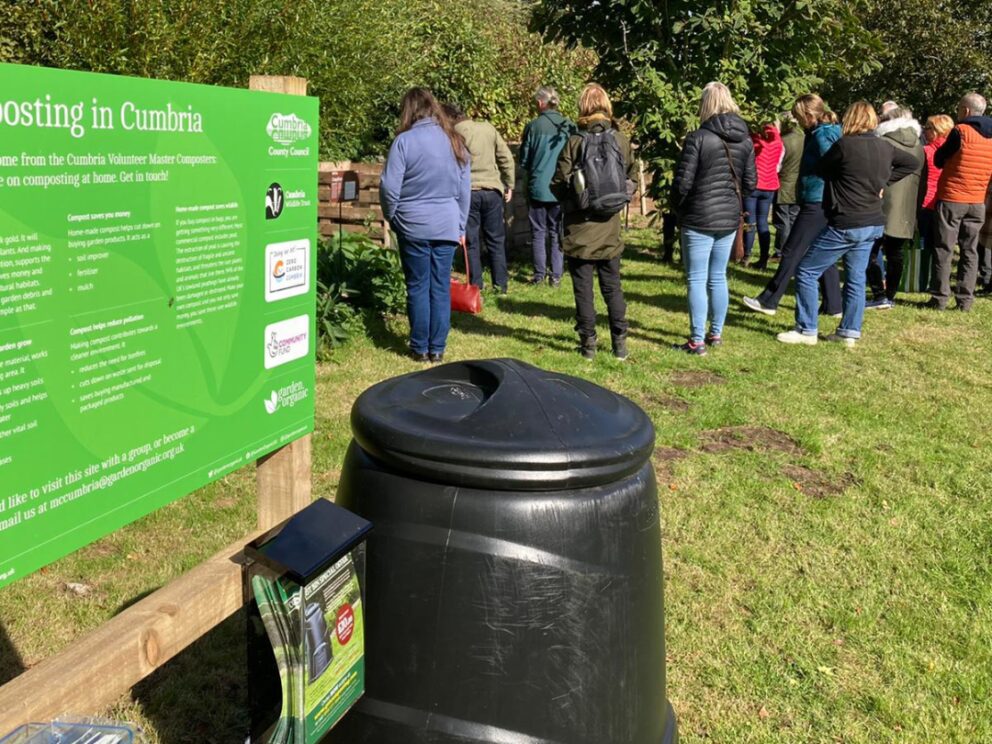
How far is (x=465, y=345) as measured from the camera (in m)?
7.88

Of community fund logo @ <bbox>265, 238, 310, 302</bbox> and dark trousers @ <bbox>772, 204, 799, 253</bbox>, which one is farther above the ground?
community fund logo @ <bbox>265, 238, 310, 302</bbox>

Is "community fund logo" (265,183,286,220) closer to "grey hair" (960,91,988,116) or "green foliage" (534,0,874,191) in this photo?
"green foliage" (534,0,874,191)

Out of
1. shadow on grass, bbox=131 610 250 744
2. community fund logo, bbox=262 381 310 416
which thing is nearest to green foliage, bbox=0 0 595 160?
Result: shadow on grass, bbox=131 610 250 744

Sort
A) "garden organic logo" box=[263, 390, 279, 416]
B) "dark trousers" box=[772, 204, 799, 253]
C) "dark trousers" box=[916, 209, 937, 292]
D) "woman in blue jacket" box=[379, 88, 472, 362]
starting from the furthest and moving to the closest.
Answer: "dark trousers" box=[772, 204, 799, 253], "dark trousers" box=[916, 209, 937, 292], "woman in blue jacket" box=[379, 88, 472, 362], "garden organic logo" box=[263, 390, 279, 416]

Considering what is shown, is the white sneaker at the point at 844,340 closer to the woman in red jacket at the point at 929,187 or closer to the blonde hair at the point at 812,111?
the blonde hair at the point at 812,111

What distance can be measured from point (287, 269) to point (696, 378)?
5.17m

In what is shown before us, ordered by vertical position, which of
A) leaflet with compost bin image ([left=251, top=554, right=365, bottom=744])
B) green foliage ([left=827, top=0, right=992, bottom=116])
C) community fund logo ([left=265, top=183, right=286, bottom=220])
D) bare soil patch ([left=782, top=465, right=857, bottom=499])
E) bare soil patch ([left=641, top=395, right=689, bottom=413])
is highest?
green foliage ([left=827, top=0, right=992, bottom=116])

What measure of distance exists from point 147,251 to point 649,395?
200 inches

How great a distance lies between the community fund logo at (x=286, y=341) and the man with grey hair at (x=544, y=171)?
24.1 feet

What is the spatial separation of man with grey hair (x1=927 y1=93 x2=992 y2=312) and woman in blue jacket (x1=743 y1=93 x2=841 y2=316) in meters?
1.54

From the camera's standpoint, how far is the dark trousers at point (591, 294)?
23.4 ft

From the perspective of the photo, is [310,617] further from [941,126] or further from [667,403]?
[941,126]

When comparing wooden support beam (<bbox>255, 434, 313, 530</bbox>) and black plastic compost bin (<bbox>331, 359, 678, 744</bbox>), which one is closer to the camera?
black plastic compost bin (<bbox>331, 359, 678, 744</bbox>)

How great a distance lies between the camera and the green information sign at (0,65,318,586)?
1.73 meters
